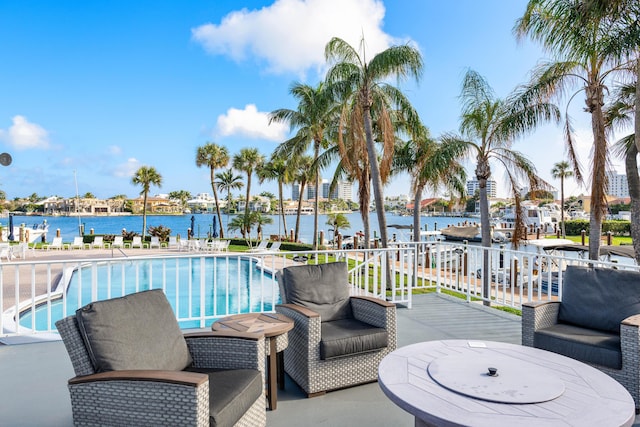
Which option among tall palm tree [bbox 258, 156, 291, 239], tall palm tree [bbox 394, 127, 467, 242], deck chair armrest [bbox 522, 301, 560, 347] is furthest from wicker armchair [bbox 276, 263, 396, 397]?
tall palm tree [bbox 258, 156, 291, 239]

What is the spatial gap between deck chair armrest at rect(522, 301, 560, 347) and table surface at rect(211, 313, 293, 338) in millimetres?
2028

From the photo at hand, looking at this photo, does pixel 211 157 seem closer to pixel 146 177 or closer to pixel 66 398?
pixel 146 177

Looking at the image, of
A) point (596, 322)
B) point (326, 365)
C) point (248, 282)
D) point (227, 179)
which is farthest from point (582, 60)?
point (227, 179)

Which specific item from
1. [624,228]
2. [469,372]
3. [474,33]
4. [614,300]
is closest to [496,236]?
[624,228]

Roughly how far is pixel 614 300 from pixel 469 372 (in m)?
1.99

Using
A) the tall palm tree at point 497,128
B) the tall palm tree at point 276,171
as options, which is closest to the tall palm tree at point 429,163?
the tall palm tree at point 497,128

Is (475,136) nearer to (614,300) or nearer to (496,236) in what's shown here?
(614,300)

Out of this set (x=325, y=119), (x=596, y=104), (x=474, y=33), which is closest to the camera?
(x=596, y=104)

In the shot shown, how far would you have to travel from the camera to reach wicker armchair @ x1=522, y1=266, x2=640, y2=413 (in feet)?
9.12

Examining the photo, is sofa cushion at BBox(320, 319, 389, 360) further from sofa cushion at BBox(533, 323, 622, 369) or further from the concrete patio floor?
sofa cushion at BBox(533, 323, 622, 369)

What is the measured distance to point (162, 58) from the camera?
16.3 meters

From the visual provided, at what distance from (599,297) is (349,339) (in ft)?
7.23

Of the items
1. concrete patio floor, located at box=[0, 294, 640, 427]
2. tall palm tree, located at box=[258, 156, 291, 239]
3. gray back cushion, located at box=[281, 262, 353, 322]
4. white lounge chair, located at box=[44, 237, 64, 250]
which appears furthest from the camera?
tall palm tree, located at box=[258, 156, 291, 239]

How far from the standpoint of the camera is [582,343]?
303 centimetres
